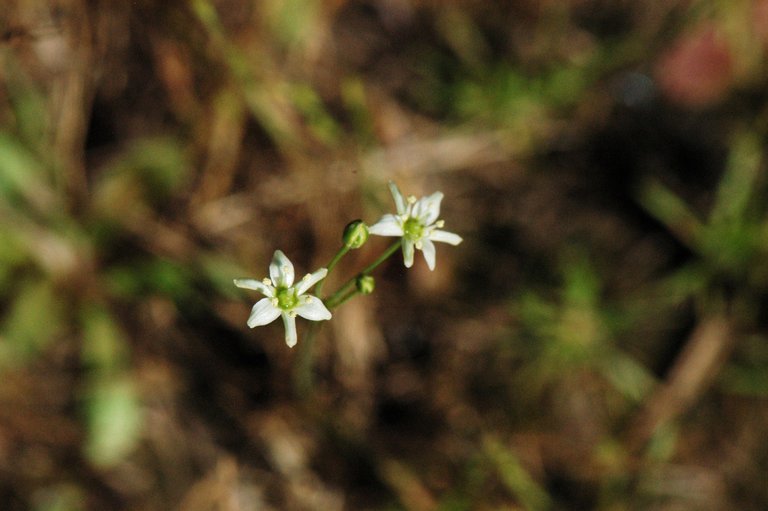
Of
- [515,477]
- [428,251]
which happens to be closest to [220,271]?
[428,251]

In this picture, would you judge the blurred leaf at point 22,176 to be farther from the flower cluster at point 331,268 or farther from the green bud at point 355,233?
the green bud at point 355,233

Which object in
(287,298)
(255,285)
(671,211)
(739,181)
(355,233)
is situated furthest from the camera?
(671,211)

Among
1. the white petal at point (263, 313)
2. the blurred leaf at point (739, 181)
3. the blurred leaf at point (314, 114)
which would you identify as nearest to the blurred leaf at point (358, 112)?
the blurred leaf at point (314, 114)

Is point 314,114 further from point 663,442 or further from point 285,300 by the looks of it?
point 663,442

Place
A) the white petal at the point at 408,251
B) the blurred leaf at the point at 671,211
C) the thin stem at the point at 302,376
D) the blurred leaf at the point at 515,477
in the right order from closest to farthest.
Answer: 1. the white petal at the point at 408,251
2. the thin stem at the point at 302,376
3. the blurred leaf at the point at 515,477
4. the blurred leaf at the point at 671,211

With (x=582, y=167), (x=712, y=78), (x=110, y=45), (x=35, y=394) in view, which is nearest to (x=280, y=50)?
(x=110, y=45)

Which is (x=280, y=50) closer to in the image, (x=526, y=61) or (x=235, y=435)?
(x=526, y=61)

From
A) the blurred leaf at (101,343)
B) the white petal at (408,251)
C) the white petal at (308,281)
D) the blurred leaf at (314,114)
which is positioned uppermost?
the blurred leaf at (314,114)
